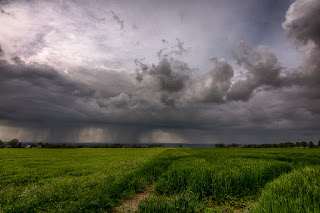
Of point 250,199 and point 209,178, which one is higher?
point 209,178

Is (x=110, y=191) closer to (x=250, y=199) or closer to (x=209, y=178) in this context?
(x=209, y=178)

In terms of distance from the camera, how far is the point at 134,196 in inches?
296

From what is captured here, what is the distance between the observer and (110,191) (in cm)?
744

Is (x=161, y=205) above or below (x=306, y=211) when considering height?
below

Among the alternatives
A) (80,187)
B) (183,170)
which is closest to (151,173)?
(183,170)

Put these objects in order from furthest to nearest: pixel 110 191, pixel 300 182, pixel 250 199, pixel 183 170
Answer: pixel 183 170 < pixel 110 191 < pixel 250 199 < pixel 300 182

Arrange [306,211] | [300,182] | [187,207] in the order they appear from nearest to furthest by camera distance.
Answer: [306,211], [187,207], [300,182]

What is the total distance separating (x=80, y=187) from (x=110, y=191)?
2017 mm

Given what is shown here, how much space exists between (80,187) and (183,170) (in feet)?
18.5

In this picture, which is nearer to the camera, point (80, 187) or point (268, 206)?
point (268, 206)

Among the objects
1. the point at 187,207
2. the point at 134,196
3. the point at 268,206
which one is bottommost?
the point at 134,196

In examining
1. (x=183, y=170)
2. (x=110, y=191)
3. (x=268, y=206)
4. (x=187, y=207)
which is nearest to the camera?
(x=268, y=206)

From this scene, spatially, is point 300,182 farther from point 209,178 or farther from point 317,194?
point 209,178

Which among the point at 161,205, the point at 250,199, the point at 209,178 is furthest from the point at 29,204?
the point at 250,199
